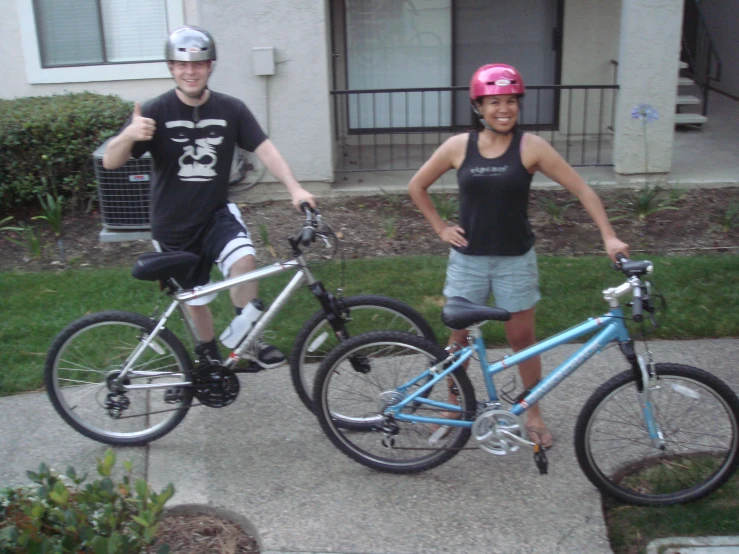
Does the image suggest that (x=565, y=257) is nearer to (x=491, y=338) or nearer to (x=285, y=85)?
(x=491, y=338)

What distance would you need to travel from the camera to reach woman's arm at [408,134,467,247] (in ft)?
11.8

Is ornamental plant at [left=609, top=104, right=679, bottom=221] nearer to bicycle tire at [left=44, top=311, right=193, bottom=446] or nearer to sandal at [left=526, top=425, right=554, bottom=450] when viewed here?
sandal at [left=526, top=425, right=554, bottom=450]

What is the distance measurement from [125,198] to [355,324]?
348 cm

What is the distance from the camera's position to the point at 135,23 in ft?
29.7

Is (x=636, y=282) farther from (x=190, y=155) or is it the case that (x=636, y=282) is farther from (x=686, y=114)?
(x=686, y=114)

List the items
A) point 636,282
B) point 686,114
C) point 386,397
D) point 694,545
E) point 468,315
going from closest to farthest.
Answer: point 694,545, point 636,282, point 468,315, point 386,397, point 686,114

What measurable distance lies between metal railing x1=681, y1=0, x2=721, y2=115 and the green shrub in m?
8.49

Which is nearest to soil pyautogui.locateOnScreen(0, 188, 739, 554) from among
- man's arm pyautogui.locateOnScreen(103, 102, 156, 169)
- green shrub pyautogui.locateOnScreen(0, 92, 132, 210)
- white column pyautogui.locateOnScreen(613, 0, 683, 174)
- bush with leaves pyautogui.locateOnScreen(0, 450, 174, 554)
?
green shrub pyautogui.locateOnScreen(0, 92, 132, 210)

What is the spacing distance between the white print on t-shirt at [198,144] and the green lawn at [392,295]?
4.53ft

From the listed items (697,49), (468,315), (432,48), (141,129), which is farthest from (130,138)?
(697,49)

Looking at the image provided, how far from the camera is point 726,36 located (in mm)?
12484

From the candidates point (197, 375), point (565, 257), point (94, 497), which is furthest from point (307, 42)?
point (94, 497)

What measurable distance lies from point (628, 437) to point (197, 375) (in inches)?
77.6

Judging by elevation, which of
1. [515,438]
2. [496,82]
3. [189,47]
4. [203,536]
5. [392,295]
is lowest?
[203,536]
